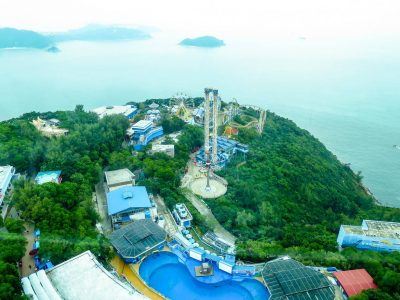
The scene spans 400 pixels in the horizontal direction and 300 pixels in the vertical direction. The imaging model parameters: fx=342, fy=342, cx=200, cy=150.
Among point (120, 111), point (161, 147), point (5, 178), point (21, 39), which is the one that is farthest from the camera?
point (21, 39)

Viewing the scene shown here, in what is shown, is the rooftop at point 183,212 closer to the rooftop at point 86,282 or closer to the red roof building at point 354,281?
the rooftop at point 86,282

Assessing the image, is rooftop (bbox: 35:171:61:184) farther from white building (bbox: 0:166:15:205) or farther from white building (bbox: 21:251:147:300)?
white building (bbox: 21:251:147:300)

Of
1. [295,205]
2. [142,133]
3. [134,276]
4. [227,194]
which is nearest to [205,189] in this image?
[227,194]

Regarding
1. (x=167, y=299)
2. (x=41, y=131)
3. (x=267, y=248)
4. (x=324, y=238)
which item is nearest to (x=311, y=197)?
(x=324, y=238)

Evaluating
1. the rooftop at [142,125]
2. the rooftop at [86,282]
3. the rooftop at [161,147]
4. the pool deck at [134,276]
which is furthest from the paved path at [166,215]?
the rooftop at [142,125]

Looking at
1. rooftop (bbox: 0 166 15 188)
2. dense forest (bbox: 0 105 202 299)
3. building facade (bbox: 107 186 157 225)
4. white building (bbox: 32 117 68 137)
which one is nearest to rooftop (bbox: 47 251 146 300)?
dense forest (bbox: 0 105 202 299)

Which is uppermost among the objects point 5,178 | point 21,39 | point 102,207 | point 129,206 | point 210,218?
point 21,39

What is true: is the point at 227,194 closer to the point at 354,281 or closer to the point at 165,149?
the point at 165,149
